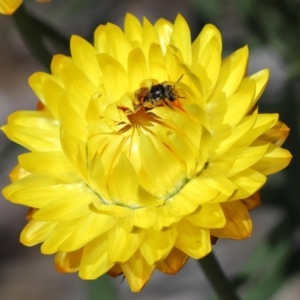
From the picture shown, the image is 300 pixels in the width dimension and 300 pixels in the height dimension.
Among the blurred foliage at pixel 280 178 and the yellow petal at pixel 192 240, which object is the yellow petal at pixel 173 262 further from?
the blurred foliage at pixel 280 178

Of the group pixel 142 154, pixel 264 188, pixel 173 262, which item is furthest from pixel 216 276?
pixel 264 188

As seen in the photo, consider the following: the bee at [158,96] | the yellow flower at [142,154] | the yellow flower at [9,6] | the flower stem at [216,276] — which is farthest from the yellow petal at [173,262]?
the yellow flower at [9,6]

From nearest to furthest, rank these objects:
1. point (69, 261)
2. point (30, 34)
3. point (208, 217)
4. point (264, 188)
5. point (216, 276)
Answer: point (208, 217) < point (69, 261) < point (216, 276) < point (30, 34) < point (264, 188)

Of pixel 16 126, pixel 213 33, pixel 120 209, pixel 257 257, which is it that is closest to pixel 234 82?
pixel 213 33

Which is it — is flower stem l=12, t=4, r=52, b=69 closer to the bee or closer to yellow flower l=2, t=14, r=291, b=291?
yellow flower l=2, t=14, r=291, b=291

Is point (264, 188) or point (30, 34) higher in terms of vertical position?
point (30, 34)

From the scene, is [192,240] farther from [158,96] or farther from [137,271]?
[158,96]

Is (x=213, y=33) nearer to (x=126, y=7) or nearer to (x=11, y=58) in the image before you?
(x=126, y=7)
